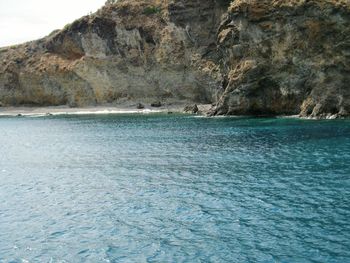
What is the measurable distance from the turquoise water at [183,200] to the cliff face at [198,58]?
972 inches

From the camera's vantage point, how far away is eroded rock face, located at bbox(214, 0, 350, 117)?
8125 centimetres

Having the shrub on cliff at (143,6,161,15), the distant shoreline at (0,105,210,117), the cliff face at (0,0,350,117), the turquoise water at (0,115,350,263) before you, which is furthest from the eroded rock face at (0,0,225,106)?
the turquoise water at (0,115,350,263)

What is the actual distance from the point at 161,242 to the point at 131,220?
4.47 m

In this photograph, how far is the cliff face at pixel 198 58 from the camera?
83375 millimetres

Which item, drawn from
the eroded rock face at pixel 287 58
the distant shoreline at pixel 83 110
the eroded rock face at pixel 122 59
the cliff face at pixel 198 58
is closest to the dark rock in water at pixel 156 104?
the distant shoreline at pixel 83 110

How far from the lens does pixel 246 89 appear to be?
296 feet

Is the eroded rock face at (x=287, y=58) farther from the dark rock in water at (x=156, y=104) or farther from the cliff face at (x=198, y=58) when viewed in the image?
the dark rock in water at (x=156, y=104)

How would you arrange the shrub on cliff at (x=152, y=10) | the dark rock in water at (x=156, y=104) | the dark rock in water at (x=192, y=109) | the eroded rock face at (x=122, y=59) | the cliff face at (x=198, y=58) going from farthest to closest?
the shrub on cliff at (x=152, y=10) → the dark rock in water at (x=156, y=104) → the eroded rock face at (x=122, y=59) → the dark rock in water at (x=192, y=109) → the cliff face at (x=198, y=58)

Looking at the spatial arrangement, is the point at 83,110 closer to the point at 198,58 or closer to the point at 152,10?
the point at 152,10

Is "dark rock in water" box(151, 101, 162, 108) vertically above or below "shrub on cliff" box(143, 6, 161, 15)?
below

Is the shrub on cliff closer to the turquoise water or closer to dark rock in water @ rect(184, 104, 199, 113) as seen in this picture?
dark rock in water @ rect(184, 104, 199, 113)

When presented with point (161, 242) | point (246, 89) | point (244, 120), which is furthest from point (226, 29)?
point (161, 242)

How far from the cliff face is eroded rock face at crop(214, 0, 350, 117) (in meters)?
0.19

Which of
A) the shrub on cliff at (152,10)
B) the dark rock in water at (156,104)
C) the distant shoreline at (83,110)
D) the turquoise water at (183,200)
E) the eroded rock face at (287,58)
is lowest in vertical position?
the turquoise water at (183,200)
